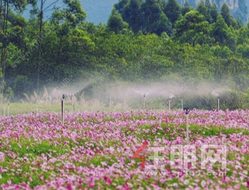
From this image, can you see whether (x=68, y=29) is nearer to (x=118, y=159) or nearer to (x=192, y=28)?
(x=192, y=28)

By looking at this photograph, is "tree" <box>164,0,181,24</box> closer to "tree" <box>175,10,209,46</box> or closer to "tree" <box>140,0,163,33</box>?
"tree" <box>140,0,163,33</box>

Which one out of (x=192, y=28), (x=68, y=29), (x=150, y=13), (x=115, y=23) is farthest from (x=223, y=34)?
(x=68, y=29)

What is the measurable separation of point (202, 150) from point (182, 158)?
1.97ft

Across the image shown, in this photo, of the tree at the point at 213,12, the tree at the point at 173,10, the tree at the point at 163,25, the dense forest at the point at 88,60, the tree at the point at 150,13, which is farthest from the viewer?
the tree at the point at 213,12

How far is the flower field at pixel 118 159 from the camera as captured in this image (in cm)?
856

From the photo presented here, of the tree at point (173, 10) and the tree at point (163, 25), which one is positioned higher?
the tree at point (173, 10)

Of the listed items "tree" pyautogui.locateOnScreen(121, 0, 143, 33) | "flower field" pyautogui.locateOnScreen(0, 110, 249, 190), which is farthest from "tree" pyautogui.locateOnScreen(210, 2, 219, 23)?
"flower field" pyautogui.locateOnScreen(0, 110, 249, 190)

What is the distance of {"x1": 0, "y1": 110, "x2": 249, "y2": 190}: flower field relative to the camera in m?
8.56

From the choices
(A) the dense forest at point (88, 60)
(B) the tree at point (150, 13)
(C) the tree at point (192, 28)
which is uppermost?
(B) the tree at point (150, 13)

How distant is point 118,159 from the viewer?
33.9 feet

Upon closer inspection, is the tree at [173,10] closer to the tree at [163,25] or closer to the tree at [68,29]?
the tree at [163,25]

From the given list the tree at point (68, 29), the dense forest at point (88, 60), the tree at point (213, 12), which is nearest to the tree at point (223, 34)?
the tree at point (213, 12)

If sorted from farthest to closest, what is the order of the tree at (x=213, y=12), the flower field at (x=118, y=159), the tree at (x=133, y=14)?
the tree at (x=133, y=14) → the tree at (x=213, y=12) → the flower field at (x=118, y=159)

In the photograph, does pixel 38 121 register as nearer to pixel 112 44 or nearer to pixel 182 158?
pixel 182 158
